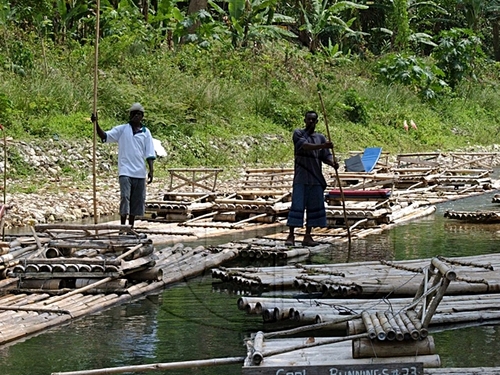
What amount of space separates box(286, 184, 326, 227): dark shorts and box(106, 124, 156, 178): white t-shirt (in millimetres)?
1555

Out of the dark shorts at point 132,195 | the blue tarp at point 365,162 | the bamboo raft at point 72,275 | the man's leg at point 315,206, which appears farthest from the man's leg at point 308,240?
the blue tarp at point 365,162

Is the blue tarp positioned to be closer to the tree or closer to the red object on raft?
the red object on raft

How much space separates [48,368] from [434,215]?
9.54 meters

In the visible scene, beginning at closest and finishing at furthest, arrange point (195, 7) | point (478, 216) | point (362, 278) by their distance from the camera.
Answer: point (362, 278), point (478, 216), point (195, 7)

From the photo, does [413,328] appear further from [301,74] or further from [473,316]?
[301,74]

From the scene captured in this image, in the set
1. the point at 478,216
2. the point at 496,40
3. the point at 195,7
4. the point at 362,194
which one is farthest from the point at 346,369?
the point at 496,40

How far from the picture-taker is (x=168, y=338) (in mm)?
6531

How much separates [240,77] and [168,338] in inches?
684

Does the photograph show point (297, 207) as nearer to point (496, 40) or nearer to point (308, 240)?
point (308, 240)

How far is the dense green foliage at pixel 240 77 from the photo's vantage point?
18438mm

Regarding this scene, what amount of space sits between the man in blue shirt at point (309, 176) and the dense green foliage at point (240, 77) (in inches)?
290

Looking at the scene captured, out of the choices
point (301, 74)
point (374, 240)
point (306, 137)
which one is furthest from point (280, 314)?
point (301, 74)

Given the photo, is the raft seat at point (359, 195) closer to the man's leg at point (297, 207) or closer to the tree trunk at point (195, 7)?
the man's leg at point (297, 207)

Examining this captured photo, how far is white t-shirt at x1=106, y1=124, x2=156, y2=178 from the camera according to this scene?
31.6 feet
